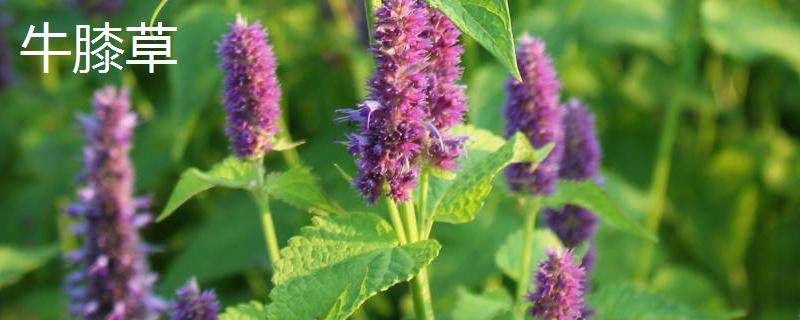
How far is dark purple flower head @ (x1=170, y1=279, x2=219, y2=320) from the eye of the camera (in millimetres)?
1867

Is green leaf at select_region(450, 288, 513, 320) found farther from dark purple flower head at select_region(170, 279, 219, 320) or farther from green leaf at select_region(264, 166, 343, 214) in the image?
dark purple flower head at select_region(170, 279, 219, 320)

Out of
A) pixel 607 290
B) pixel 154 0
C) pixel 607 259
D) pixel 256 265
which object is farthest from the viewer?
pixel 154 0

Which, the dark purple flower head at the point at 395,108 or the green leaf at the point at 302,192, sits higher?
the dark purple flower head at the point at 395,108

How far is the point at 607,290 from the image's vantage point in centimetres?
210

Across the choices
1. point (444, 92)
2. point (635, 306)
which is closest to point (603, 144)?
point (635, 306)

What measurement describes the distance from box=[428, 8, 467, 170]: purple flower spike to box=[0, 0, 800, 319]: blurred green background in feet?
6.24

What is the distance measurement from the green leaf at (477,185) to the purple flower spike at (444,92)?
0.16 ft

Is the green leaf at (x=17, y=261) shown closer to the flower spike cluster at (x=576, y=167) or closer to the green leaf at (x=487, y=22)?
the flower spike cluster at (x=576, y=167)

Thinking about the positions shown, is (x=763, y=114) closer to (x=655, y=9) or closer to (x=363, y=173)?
(x=655, y=9)

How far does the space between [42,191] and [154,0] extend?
826 mm

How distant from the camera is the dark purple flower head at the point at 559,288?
169 centimetres

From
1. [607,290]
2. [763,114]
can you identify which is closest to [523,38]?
[607,290]

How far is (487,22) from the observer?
1.59 meters

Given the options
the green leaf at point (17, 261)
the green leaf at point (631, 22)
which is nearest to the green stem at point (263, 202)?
the green leaf at point (17, 261)
